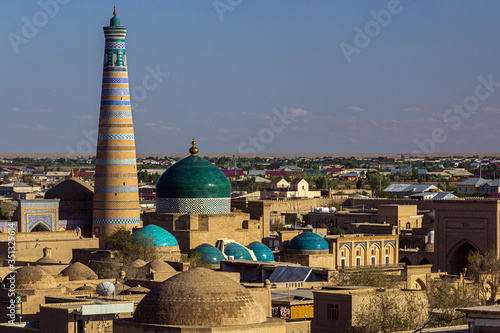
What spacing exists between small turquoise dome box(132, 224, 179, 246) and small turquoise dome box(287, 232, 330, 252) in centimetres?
355

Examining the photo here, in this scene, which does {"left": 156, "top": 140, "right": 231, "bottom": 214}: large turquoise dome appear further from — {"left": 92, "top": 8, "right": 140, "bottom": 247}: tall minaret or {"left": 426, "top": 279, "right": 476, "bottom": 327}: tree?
{"left": 426, "top": 279, "right": 476, "bottom": 327}: tree

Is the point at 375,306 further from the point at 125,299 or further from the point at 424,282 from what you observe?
the point at 424,282

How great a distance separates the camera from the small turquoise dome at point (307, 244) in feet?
99.9

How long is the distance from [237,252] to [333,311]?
1118 cm

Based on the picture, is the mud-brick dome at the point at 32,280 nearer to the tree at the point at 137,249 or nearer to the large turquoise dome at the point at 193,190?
the tree at the point at 137,249

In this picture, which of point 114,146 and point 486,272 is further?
point 114,146

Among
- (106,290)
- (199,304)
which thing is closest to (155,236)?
(106,290)

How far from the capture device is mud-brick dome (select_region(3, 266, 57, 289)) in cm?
2000

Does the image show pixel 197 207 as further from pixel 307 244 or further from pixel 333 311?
pixel 333 311

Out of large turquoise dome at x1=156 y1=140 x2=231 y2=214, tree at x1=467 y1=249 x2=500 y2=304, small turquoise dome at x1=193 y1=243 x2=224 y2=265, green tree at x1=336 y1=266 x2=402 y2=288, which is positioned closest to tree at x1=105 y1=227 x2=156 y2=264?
small turquoise dome at x1=193 y1=243 x2=224 y2=265

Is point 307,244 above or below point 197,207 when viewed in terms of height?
below

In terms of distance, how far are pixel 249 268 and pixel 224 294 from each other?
42.7 ft

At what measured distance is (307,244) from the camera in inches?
1201

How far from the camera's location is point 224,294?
14125 millimetres
